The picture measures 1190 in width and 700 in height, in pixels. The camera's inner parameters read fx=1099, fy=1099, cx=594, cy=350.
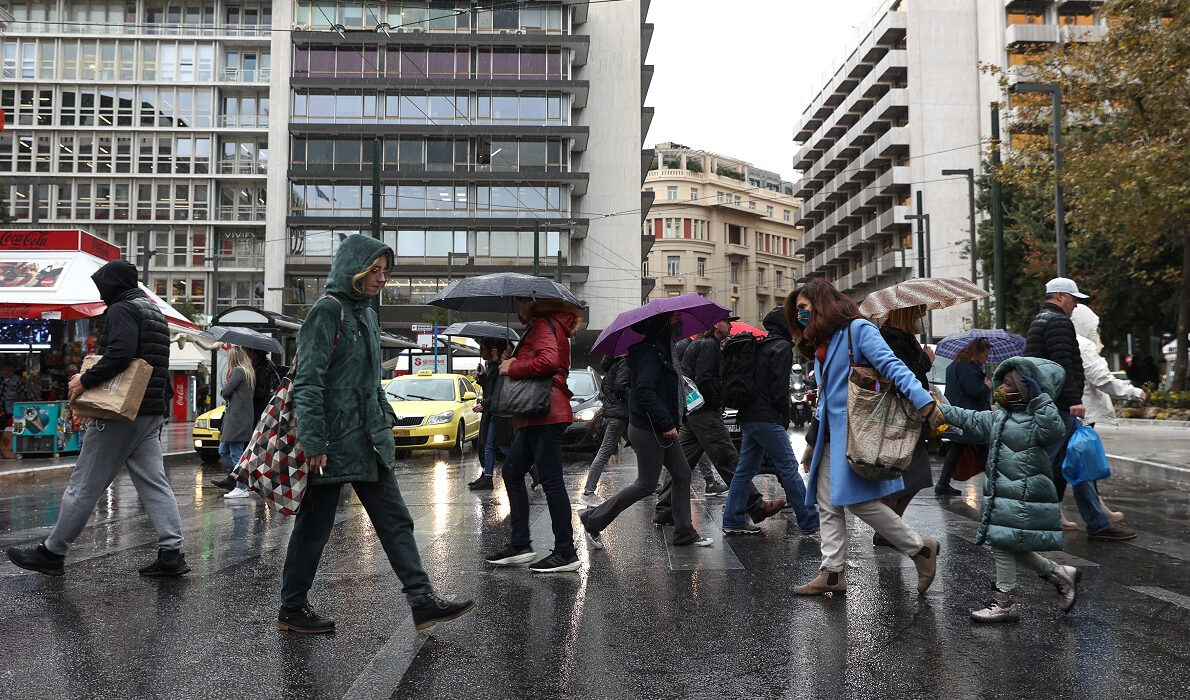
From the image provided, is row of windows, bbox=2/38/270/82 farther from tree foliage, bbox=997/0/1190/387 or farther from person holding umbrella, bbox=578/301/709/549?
person holding umbrella, bbox=578/301/709/549

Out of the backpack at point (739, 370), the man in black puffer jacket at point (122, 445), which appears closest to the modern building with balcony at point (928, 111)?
the backpack at point (739, 370)

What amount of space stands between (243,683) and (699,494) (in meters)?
7.64

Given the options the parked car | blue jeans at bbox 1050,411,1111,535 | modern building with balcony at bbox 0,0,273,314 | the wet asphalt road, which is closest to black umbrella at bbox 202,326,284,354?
the wet asphalt road

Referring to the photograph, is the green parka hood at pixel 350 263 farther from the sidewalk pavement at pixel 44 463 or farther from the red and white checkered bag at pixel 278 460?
the sidewalk pavement at pixel 44 463

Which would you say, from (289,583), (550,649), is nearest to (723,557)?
(550,649)

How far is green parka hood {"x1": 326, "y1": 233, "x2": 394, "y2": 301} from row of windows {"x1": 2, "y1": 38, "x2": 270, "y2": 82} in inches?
2826

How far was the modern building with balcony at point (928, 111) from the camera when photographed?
60312 millimetres

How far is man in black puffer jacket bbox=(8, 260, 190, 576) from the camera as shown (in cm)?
648

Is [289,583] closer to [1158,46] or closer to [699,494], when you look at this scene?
[699,494]

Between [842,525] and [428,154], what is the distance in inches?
2157

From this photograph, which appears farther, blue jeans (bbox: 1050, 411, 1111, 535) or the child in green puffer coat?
blue jeans (bbox: 1050, 411, 1111, 535)

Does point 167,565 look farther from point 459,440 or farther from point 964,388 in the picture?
point 459,440

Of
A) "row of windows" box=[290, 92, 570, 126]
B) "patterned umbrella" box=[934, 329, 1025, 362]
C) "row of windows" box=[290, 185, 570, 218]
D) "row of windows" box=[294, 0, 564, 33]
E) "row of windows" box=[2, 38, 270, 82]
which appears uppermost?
"row of windows" box=[2, 38, 270, 82]

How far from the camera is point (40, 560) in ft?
21.2
